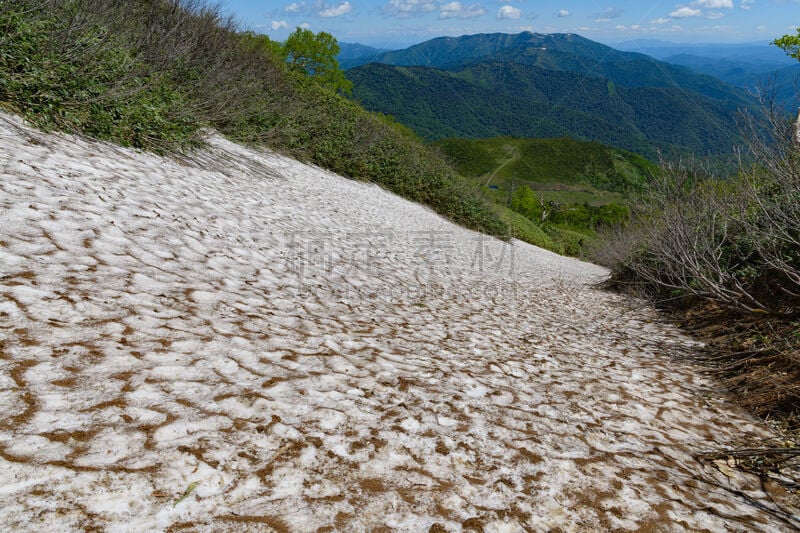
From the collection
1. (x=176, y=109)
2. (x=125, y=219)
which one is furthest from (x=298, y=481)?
(x=176, y=109)

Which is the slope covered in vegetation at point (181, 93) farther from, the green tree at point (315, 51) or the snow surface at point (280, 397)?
the green tree at point (315, 51)

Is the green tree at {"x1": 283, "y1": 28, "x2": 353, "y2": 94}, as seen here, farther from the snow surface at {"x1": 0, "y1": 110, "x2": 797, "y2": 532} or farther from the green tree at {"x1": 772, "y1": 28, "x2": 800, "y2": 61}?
the snow surface at {"x1": 0, "y1": 110, "x2": 797, "y2": 532}

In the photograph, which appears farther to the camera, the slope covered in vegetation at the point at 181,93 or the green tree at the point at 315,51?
the green tree at the point at 315,51

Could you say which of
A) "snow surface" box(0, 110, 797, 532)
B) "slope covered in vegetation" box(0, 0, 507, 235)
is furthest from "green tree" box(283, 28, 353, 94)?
"snow surface" box(0, 110, 797, 532)

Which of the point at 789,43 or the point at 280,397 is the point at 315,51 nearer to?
the point at 789,43

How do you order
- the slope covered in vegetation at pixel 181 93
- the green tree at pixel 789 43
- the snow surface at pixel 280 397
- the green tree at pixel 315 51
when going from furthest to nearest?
the green tree at pixel 315 51
the green tree at pixel 789 43
the slope covered in vegetation at pixel 181 93
the snow surface at pixel 280 397

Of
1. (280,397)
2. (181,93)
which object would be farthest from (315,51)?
(280,397)

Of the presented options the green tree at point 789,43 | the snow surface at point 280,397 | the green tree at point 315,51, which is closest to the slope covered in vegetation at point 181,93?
the snow surface at point 280,397
